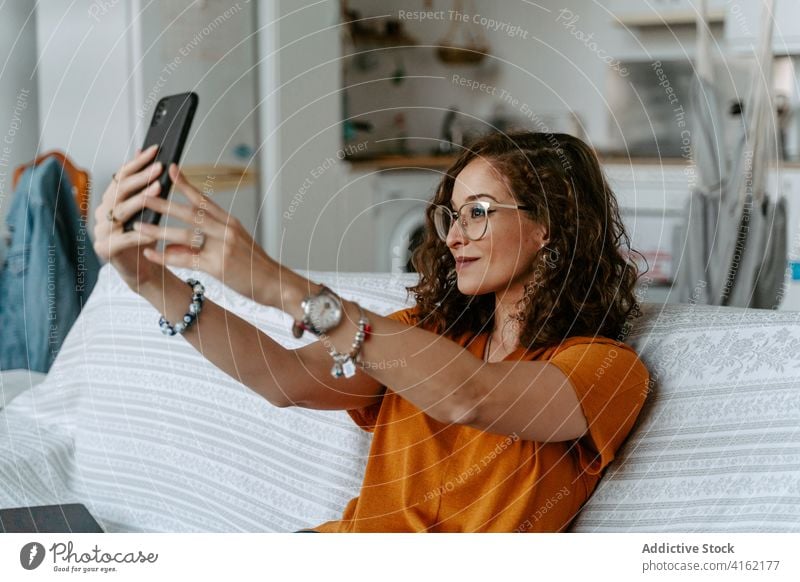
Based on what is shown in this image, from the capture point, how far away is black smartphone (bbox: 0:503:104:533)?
804 mm

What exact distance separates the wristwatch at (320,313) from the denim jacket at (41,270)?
1.10 metres

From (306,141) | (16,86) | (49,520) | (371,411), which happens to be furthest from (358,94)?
(49,520)

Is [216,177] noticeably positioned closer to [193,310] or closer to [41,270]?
[41,270]

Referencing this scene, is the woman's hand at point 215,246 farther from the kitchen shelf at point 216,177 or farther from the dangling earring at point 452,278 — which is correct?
the kitchen shelf at point 216,177

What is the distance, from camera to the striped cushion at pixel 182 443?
99 centimetres

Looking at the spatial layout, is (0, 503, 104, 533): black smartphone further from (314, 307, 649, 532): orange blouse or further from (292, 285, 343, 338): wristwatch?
(292, 285, 343, 338): wristwatch

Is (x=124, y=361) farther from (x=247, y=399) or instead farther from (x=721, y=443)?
(x=721, y=443)

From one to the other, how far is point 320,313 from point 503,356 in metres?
0.30

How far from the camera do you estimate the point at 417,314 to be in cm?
90

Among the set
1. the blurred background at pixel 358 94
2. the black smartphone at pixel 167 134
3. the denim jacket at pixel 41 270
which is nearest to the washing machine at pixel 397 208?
the blurred background at pixel 358 94
